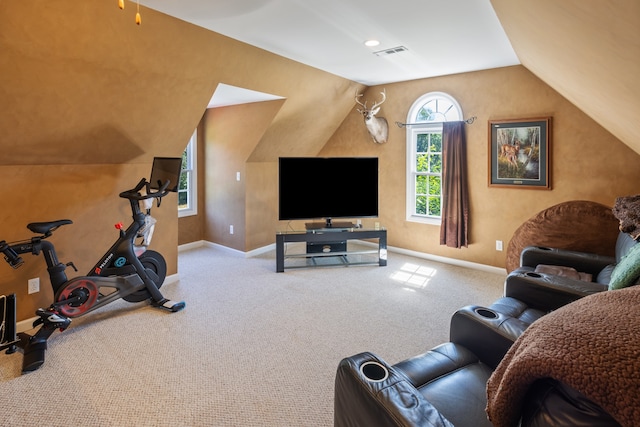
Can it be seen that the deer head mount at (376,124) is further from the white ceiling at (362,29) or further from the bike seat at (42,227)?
the bike seat at (42,227)

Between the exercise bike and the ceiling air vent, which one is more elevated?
the ceiling air vent

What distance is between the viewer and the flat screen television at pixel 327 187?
4996mm

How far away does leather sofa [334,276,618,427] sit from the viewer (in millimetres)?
748

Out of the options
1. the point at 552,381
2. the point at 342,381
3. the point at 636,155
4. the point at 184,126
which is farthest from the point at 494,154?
the point at 552,381

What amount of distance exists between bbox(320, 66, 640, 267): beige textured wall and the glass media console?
830mm

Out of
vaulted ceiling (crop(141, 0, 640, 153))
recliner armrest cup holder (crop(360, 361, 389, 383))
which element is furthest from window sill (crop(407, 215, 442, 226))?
recliner armrest cup holder (crop(360, 361, 389, 383))

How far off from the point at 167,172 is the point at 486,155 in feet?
12.6

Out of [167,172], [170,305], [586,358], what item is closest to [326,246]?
[170,305]

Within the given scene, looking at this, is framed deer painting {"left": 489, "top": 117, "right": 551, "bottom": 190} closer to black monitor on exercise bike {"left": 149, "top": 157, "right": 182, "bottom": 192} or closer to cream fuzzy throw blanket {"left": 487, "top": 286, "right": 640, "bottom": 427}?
black monitor on exercise bike {"left": 149, "top": 157, "right": 182, "bottom": 192}

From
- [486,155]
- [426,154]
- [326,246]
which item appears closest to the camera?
[486,155]

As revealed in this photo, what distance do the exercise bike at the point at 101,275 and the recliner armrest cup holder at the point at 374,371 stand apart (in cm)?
251

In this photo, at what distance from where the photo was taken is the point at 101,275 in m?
3.38

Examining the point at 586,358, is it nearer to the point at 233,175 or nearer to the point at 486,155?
the point at 486,155

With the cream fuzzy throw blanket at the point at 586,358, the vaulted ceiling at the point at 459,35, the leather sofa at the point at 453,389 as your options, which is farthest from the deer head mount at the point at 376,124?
the cream fuzzy throw blanket at the point at 586,358
